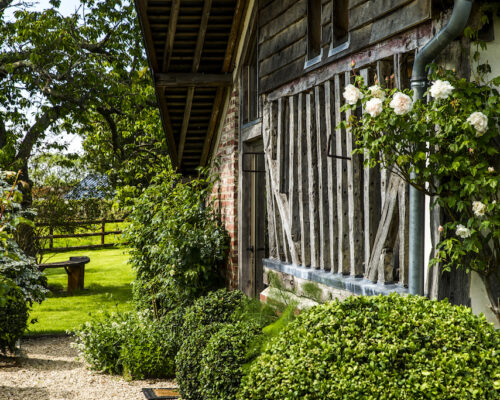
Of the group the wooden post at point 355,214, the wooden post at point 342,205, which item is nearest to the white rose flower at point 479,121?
the wooden post at point 355,214

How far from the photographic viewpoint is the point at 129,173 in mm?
15617

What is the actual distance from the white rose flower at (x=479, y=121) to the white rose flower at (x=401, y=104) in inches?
14.0

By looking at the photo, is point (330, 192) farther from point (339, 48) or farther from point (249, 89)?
point (249, 89)

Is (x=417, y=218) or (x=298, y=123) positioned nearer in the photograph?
(x=417, y=218)

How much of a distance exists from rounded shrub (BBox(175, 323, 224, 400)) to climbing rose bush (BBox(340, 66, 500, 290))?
2483mm

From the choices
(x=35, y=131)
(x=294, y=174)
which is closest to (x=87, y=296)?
(x=35, y=131)

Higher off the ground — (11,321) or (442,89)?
(442,89)

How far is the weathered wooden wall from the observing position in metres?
4.04

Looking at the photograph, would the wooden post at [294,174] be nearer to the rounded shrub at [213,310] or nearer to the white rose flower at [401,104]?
the rounded shrub at [213,310]

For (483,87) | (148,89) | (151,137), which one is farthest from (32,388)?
(151,137)

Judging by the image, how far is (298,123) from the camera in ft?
17.9

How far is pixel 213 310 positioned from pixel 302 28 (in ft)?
9.65

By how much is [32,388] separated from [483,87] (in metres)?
5.30

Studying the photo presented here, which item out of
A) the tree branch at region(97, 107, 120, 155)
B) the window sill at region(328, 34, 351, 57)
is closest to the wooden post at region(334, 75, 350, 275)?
the window sill at region(328, 34, 351, 57)
